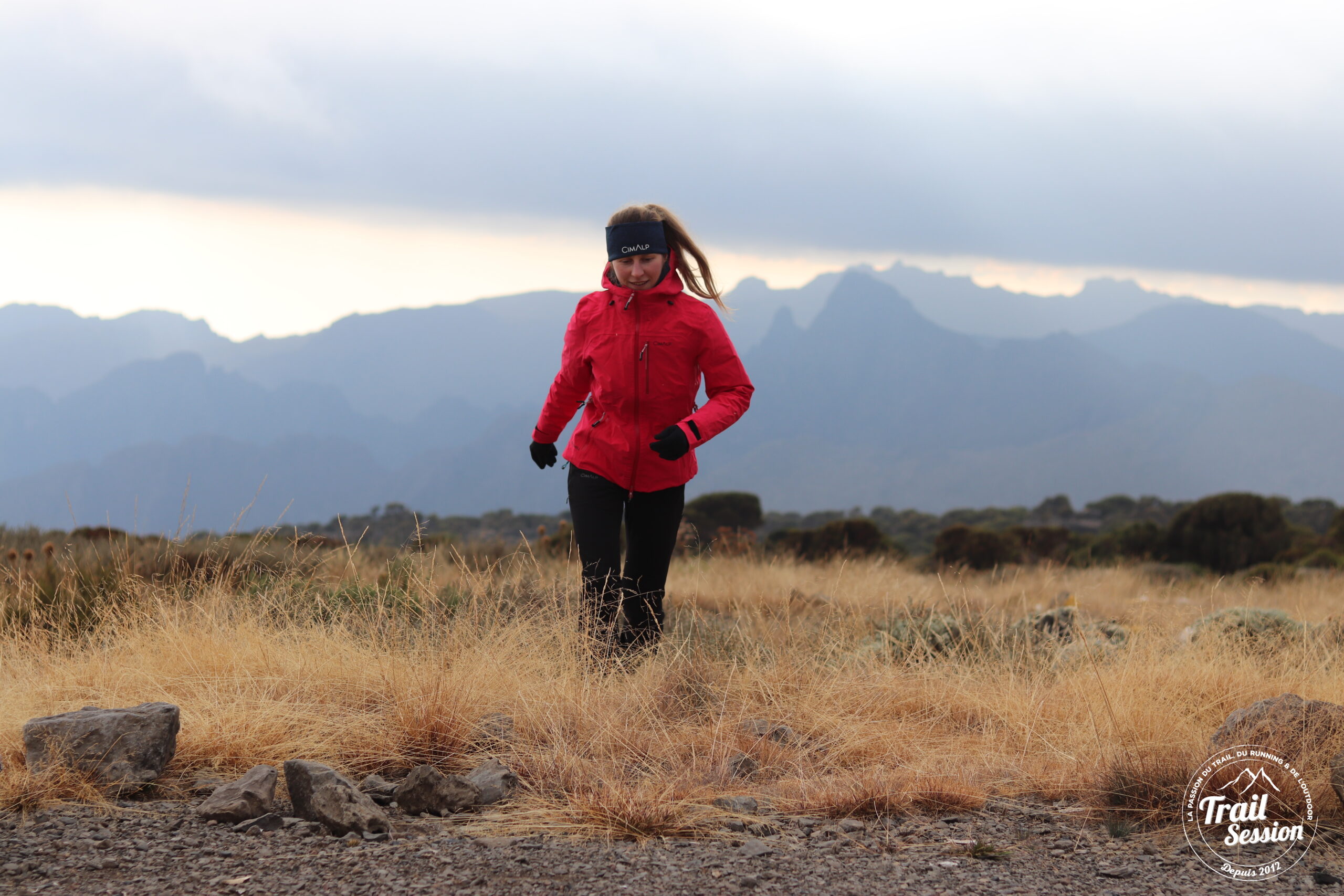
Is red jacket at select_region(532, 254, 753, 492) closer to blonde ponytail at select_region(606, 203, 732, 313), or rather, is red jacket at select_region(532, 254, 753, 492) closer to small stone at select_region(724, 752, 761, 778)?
blonde ponytail at select_region(606, 203, 732, 313)

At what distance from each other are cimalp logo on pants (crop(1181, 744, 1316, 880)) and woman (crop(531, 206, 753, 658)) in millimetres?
2207

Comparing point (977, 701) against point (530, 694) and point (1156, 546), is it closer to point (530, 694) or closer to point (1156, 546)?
point (530, 694)

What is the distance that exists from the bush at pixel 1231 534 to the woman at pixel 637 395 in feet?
52.0

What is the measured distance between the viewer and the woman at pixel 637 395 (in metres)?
4.40

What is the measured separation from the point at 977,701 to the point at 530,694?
1914 mm

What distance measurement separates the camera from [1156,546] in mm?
19266

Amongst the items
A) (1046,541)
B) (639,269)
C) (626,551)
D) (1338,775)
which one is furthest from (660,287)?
(1046,541)

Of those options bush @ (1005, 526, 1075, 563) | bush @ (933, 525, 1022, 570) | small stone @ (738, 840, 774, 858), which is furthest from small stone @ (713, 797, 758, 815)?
bush @ (1005, 526, 1075, 563)

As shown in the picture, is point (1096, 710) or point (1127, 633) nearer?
point (1096, 710)

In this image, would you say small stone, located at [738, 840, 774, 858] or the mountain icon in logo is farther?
the mountain icon in logo

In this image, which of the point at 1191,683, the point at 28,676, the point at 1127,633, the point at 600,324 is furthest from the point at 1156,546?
the point at 28,676

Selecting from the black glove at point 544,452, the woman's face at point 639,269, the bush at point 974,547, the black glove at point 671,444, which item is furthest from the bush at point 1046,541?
the black glove at point 671,444

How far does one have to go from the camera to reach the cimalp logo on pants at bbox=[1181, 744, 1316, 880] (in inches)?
115

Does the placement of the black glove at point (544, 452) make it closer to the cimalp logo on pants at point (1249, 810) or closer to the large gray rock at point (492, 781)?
the large gray rock at point (492, 781)
